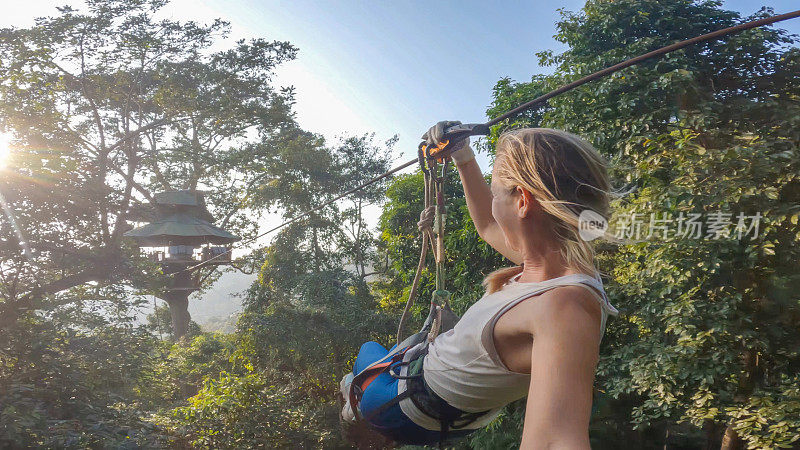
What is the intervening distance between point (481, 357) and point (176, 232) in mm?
12182

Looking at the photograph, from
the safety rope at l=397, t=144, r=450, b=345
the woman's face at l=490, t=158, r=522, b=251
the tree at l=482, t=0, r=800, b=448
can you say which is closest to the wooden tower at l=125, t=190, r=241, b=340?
the tree at l=482, t=0, r=800, b=448

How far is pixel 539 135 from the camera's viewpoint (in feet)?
3.31

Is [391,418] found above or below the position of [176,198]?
below

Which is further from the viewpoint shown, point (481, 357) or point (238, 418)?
point (238, 418)

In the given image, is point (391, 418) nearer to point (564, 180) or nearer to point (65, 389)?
point (564, 180)

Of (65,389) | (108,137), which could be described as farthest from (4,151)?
(108,137)

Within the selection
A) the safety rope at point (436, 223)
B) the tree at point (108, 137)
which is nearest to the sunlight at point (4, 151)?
the tree at point (108, 137)

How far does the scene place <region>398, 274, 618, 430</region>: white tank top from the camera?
0.90 meters

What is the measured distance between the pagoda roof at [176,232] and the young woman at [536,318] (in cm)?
1184

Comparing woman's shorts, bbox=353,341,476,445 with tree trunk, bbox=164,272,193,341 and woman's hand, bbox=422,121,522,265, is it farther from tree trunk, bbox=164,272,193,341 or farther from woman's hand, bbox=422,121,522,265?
tree trunk, bbox=164,272,193,341

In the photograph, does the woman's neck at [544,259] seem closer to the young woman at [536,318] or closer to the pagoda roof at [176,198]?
the young woman at [536,318]

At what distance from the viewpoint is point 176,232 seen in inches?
473

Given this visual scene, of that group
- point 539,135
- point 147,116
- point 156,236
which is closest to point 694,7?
point 539,135

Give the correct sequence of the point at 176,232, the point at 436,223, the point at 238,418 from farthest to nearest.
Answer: the point at 176,232, the point at 238,418, the point at 436,223
